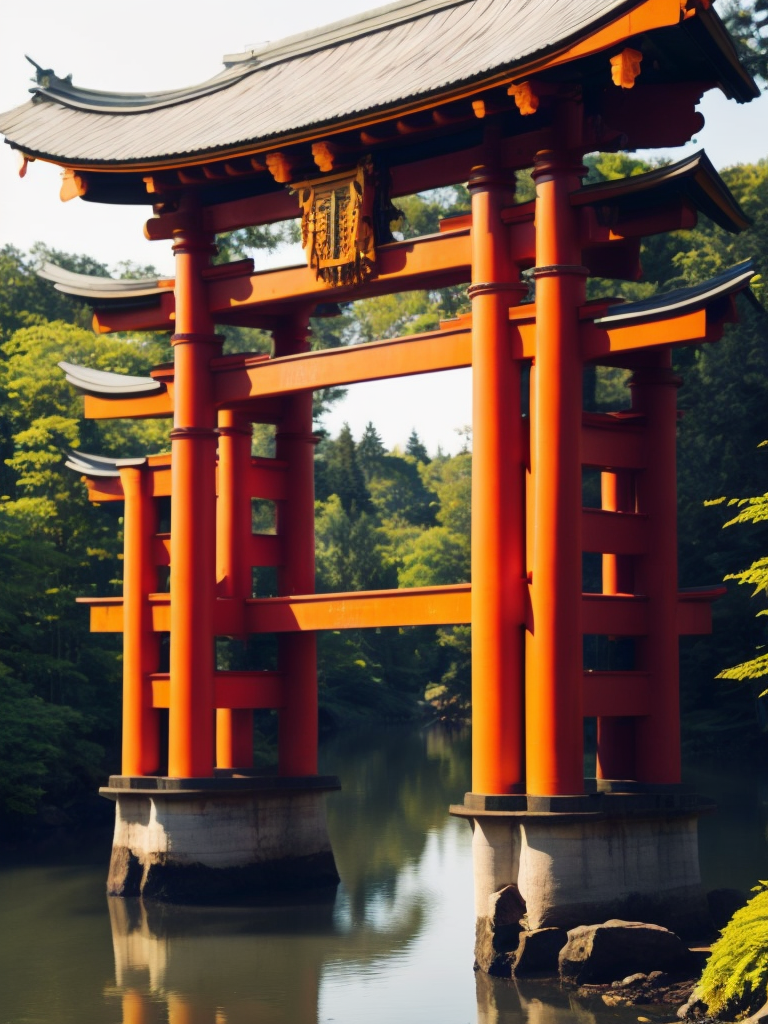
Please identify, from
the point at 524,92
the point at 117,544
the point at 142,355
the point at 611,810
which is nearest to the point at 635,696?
the point at 611,810

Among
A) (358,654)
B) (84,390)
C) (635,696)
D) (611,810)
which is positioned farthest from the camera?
(358,654)

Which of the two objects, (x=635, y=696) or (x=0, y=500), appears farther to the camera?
(x=0, y=500)

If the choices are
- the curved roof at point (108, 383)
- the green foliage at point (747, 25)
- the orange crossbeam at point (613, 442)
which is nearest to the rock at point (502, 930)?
the orange crossbeam at point (613, 442)

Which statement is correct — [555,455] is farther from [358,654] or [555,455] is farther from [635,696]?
[358,654]

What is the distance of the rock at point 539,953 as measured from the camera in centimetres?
1716

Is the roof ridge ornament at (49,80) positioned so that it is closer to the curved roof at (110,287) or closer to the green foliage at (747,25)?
the curved roof at (110,287)

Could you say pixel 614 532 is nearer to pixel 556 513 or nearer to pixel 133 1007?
pixel 556 513

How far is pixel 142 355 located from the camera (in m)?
49.5

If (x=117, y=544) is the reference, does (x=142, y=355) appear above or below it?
above

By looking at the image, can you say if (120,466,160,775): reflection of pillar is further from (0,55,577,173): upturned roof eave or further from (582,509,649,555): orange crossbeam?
(582,509,649,555): orange crossbeam

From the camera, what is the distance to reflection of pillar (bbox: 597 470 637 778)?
771 inches

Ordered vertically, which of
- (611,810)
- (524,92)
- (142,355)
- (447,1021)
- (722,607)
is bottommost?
(447,1021)

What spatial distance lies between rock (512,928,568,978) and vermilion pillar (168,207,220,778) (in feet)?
20.0

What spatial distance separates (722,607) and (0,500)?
1650 centimetres
